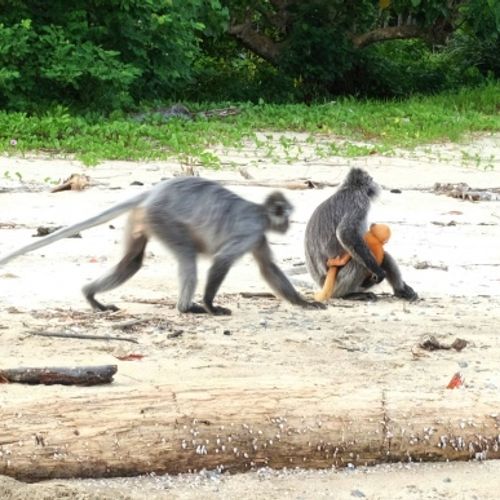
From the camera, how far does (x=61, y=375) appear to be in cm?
536

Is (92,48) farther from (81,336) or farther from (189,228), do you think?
(81,336)

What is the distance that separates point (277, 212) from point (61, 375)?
2.87 meters

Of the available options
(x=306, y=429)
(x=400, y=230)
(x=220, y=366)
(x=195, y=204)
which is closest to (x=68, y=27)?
(x=400, y=230)

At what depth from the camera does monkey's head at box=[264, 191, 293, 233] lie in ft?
26.1

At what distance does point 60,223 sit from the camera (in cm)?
1055

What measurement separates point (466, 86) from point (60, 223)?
1372 cm

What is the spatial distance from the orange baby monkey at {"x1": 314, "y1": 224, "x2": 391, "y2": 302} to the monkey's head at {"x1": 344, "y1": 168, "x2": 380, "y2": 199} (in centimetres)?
32

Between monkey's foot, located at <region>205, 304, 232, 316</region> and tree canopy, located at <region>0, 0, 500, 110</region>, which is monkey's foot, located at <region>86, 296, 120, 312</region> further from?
tree canopy, located at <region>0, 0, 500, 110</region>

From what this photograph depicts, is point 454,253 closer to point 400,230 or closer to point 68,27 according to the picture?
point 400,230

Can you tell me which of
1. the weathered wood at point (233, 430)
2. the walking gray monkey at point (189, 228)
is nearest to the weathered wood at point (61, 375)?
the weathered wood at point (233, 430)

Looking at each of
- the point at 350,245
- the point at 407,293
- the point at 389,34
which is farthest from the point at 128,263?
the point at 389,34

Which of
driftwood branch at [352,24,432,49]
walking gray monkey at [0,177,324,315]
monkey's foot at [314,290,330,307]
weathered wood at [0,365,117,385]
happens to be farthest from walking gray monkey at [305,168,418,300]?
driftwood branch at [352,24,432,49]

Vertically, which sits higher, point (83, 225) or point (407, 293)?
point (83, 225)

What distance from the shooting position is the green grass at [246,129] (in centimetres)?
1470
